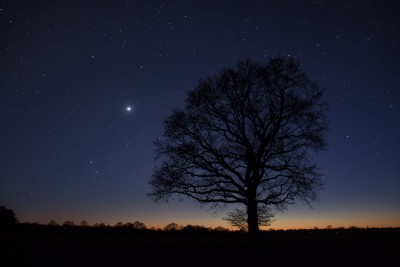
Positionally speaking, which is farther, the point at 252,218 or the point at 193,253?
the point at 252,218

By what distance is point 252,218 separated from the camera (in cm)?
1967

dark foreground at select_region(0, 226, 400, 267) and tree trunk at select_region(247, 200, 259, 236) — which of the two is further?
tree trunk at select_region(247, 200, 259, 236)

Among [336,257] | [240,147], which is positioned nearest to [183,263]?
[336,257]

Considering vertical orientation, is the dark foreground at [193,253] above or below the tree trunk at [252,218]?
below

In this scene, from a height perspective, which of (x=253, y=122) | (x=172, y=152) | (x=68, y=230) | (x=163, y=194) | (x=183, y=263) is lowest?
(x=183, y=263)

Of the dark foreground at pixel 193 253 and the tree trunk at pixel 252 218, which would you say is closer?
the dark foreground at pixel 193 253

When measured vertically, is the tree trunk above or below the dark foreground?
above

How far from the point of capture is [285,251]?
14.2 m

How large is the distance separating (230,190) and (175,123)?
16.2 ft

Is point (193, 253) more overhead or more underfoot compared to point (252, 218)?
more underfoot

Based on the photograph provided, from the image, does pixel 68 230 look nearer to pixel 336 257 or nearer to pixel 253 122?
pixel 253 122

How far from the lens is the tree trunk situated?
19625 millimetres

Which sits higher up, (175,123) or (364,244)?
(175,123)

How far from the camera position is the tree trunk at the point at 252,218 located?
19625mm
